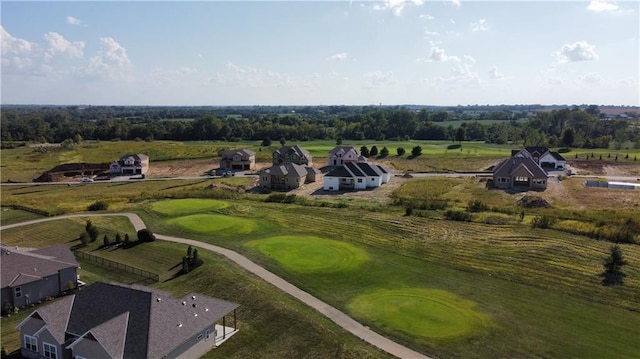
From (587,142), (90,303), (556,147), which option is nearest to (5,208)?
(90,303)

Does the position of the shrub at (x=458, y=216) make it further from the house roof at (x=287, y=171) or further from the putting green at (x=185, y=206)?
the house roof at (x=287, y=171)

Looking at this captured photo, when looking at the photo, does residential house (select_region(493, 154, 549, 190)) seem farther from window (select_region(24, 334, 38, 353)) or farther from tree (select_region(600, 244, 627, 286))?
window (select_region(24, 334, 38, 353))

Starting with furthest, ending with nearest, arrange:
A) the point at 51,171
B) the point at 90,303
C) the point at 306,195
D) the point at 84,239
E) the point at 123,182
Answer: the point at 51,171
the point at 123,182
the point at 306,195
the point at 84,239
the point at 90,303

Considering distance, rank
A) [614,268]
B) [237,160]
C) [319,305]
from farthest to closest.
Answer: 1. [237,160]
2. [614,268]
3. [319,305]

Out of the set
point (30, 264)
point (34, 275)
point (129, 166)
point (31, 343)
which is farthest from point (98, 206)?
point (129, 166)

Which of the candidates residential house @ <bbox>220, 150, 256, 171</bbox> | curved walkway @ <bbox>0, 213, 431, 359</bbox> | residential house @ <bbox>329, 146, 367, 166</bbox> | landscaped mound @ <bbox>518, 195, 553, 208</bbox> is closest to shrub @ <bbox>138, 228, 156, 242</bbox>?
curved walkway @ <bbox>0, 213, 431, 359</bbox>

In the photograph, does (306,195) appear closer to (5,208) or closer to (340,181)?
(340,181)

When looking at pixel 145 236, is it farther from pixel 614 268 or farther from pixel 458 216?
pixel 614 268
